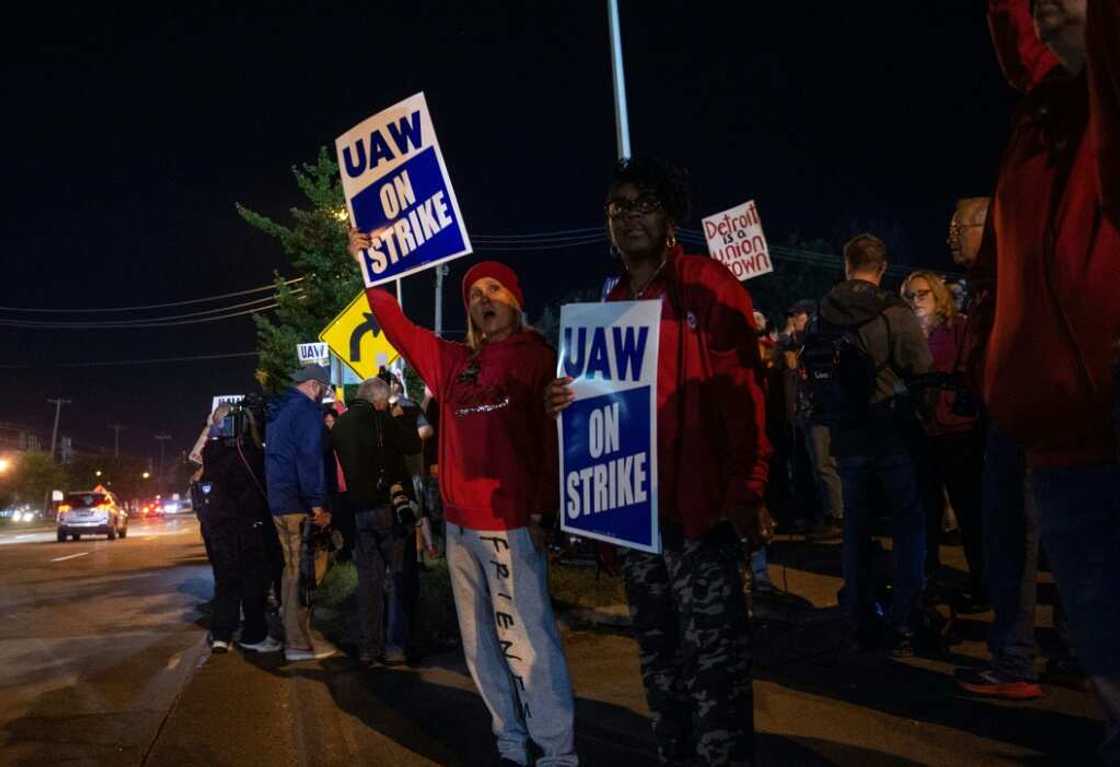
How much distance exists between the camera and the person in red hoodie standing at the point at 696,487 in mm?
3199

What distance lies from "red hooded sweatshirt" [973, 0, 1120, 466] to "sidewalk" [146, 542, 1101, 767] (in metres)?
2.28

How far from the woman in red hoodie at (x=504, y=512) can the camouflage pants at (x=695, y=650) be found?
69 cm

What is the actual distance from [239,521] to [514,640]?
16.1 feet

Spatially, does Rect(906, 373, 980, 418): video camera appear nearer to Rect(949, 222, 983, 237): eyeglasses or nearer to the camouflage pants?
Rect(949, 222, 983, 237): eyeglasses

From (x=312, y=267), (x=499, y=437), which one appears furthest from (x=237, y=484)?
(x=312, y=267)

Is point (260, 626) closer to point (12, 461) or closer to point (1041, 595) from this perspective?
point (1041, 595)

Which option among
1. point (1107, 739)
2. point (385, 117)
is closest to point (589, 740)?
point (1107, 739)

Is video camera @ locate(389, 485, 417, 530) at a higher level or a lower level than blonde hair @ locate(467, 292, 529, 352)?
lower

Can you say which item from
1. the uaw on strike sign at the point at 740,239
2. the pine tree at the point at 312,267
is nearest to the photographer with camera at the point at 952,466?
the uaw on strike sign at the point at 740,239

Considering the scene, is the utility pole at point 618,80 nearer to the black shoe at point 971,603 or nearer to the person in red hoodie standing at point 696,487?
the black shoe at point 971,603

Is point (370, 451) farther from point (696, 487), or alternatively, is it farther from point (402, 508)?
point (696, 487)

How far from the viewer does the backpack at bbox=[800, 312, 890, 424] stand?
5398 mm

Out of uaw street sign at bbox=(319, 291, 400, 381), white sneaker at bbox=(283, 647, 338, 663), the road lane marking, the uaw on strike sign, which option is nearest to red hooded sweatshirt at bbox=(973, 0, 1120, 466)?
white sneaker at bbox=(283, 647, 338, 663)

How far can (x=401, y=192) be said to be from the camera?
5.83m
